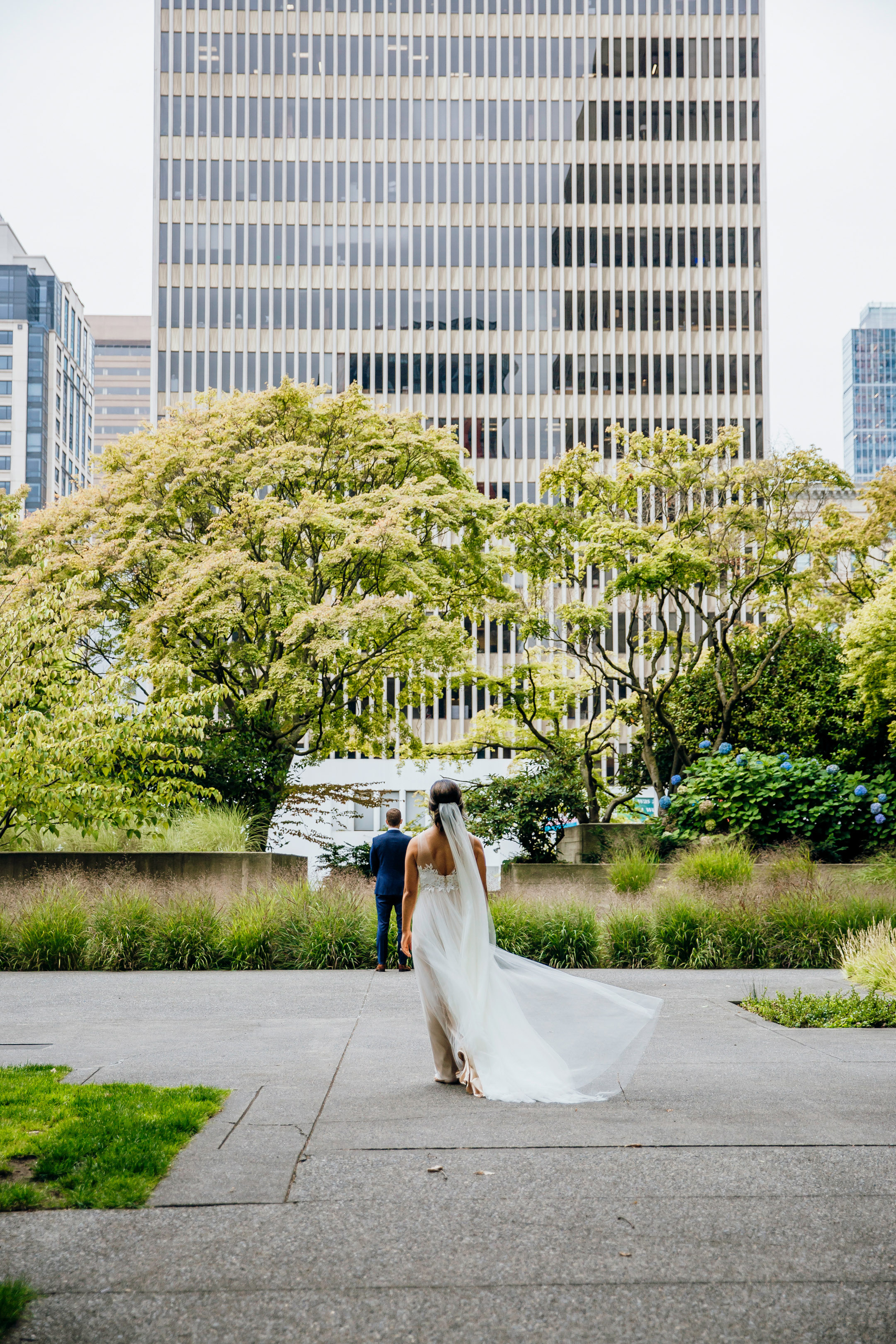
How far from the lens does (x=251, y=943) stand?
44.7ft

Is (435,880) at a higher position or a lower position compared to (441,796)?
lower

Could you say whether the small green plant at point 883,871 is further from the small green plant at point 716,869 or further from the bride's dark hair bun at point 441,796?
the bride's dark hair bun at point 441,796

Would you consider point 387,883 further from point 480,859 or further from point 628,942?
point 480,859

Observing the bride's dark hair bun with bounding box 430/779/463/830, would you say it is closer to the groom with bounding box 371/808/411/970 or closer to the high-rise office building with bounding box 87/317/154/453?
the groom with bounding box 371/808/411/970

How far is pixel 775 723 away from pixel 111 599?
14795 millimetres

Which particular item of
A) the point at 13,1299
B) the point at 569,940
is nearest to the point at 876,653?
the point at 569,940

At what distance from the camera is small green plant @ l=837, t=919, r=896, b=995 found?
406 inches

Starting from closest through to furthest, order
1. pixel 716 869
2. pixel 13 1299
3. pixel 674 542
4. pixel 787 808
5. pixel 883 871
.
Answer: pixel 13 1299 < pixel 716 869 < pixel 883 871 < pixel 787 808 < pixel 674 542

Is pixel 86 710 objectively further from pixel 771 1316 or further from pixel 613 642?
pixel 613 642

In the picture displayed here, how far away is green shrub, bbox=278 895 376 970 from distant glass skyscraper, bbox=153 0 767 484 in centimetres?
5897

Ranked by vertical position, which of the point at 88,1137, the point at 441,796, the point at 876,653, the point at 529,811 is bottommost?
the point at 529,811

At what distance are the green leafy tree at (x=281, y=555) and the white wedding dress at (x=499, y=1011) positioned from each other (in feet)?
52.4

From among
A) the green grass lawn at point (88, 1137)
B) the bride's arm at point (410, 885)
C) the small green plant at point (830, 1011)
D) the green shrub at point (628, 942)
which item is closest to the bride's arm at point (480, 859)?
the bride's arm at point (410, 885)

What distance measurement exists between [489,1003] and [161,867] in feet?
39.8
